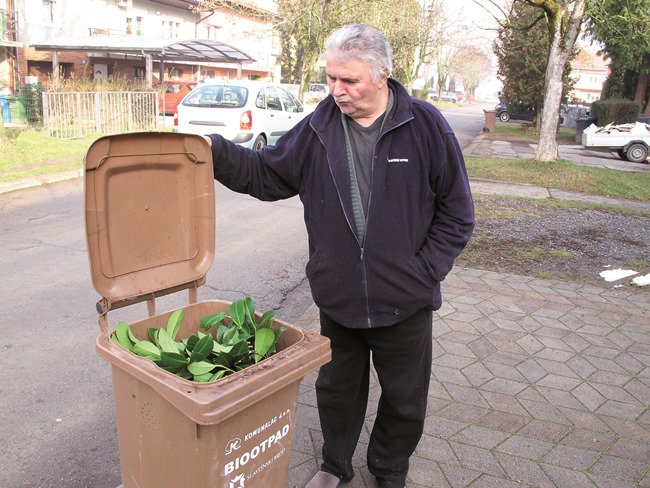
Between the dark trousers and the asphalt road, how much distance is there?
3.51ft

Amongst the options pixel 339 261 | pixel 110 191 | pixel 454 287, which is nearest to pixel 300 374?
pixel 339 261

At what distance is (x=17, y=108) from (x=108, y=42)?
464cm

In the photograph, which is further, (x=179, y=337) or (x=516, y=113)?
(x=516, y=113)

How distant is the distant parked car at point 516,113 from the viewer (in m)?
33.0

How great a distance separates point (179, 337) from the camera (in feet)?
7.55

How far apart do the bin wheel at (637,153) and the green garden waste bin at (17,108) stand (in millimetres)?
18781

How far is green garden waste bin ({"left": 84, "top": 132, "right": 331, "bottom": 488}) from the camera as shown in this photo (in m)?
1.78

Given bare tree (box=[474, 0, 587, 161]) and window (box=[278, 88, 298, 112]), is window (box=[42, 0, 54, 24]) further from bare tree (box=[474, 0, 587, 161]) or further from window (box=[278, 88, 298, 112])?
bare tree (box=[474, 0, 587, 161])

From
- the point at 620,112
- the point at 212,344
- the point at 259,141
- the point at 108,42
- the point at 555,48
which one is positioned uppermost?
the point at 108,42

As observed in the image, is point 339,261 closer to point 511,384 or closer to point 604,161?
point 511,384

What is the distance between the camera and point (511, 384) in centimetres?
379

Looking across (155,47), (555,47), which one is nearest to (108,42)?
(155,47)

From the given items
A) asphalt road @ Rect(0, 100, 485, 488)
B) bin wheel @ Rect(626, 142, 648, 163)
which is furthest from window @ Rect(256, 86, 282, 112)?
bin wheel @ Rect(626, 142, 648, 163)

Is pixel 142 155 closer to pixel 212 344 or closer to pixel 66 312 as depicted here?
pixel 212 344
